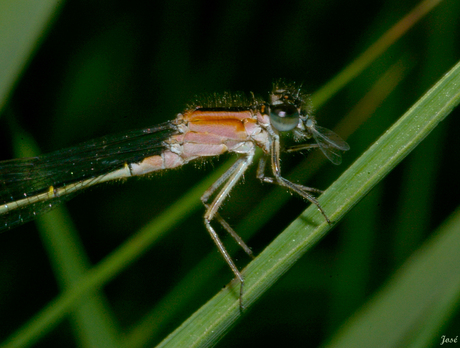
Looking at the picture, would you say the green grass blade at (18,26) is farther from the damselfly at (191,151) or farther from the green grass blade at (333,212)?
the green grass blade at (333,212)

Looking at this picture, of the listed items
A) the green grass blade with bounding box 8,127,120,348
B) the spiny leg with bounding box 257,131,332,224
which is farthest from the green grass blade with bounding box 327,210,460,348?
the green grass blade with bounding box 8,127,120,348

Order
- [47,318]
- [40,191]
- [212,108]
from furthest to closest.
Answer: [40,191] → [212,108] → [47,318]

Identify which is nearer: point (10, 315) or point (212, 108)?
point (212, 108)

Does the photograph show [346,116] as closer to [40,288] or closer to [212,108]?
[212,108]

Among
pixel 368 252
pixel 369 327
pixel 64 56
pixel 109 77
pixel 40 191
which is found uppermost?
pixel 64 56

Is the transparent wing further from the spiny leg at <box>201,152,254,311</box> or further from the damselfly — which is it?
the spiny leg at <box>201,152,254,311</box>

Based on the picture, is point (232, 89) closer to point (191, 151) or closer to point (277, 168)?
point (191, 151)

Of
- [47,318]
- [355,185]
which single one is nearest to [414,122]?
[355,185]

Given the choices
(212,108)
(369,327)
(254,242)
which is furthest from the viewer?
(254,242)
